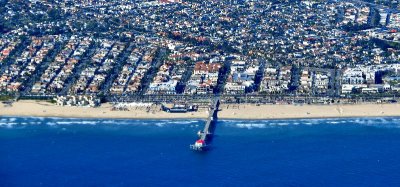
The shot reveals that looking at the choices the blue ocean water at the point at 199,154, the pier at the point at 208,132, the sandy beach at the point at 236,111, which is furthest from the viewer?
the sandy beach at the point at 236,111

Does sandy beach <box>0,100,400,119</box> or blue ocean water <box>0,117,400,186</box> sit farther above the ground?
sandy beach <box>0,100,400,119</box>

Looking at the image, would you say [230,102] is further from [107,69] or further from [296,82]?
[107,69]

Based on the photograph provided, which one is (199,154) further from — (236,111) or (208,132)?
(236,111)

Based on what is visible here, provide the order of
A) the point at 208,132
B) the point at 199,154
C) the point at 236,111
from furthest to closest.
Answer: the point at 236,111
the point at 208,132
the point at 199,154

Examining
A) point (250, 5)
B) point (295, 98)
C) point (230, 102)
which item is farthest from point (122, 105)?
point (250, 5)

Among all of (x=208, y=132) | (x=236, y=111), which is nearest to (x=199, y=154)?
(x=208, y=132)

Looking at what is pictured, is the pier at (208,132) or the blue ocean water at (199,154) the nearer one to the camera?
the blue ocean water at (199,154)
